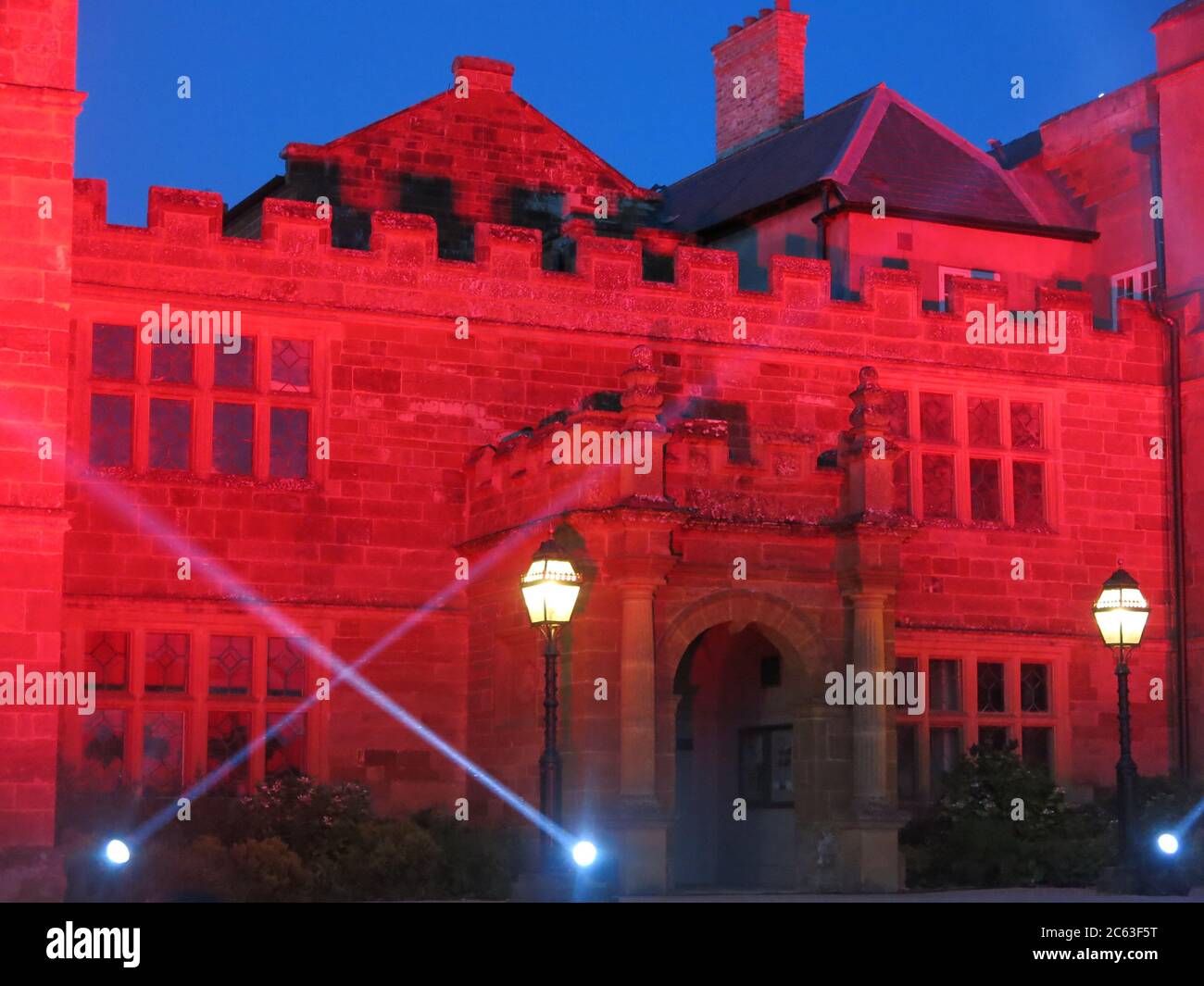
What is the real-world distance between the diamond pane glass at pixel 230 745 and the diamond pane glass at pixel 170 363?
3559 mm

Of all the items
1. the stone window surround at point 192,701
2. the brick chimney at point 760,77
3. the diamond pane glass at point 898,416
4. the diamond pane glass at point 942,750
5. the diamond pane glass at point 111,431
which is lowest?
the diamond pane glass at point 942,750

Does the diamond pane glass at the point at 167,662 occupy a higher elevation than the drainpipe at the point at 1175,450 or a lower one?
lower

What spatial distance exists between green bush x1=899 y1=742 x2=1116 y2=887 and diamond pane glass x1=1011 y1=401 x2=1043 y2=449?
4139 millimetres

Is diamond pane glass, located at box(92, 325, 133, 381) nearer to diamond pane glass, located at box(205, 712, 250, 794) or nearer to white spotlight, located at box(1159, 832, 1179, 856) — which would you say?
diamond pane glass, located at box(205, 712, 250, 794)

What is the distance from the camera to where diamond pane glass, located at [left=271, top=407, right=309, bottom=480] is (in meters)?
22.2

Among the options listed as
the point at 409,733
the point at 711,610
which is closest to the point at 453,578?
the point at 409,733

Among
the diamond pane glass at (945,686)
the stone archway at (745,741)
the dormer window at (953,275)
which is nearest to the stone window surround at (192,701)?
the stone archway at (745,741)

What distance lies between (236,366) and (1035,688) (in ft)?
34.1

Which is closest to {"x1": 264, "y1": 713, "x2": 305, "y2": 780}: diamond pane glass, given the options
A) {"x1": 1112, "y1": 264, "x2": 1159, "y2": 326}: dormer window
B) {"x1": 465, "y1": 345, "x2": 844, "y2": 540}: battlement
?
{"x1": 465, "y1": 345, "x2": 844, "y2": 540}: battlement

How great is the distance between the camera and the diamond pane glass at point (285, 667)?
21852 mm

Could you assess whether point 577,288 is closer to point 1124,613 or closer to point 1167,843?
point 1124,613

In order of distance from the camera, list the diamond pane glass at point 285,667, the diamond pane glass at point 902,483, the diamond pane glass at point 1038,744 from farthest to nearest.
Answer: the diamond pane glass at point 1038,744
the diamond pane glass at point 902,483
the diamond pane glass at point 285,667

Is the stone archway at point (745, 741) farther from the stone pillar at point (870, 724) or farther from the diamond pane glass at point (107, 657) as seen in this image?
the diamond pane glass at point (107, 657)

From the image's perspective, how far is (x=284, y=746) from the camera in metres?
21.8
